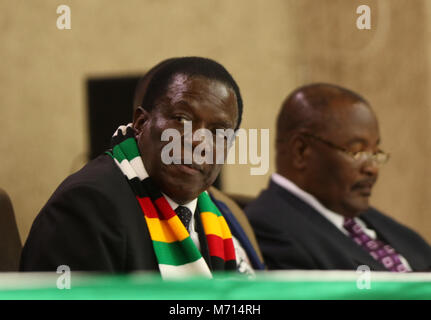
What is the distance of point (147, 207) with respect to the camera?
3.44 ft

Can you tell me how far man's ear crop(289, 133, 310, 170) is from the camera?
1604 mm

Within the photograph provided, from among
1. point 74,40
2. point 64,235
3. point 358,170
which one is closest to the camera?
point 64,235

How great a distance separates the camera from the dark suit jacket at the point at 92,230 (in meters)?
0.98

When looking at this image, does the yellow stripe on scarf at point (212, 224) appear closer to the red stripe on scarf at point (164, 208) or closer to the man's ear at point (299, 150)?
the red stripe on scarf at point (164, 208)

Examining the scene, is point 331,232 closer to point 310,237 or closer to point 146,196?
point 310,237

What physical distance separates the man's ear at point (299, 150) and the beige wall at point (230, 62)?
0.31 ft

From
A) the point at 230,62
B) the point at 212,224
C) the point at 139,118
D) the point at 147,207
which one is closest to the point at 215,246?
the point at 212,224

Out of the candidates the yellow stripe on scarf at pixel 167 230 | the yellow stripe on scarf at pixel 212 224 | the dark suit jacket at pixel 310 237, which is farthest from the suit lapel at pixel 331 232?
the yellow stripe on scarf at pixel 167 230

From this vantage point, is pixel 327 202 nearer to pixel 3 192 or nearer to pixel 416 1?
pixel 416 1

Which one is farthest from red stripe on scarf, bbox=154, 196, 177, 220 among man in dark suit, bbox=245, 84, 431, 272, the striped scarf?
man in dark suit, bbox=245, 84, 431, 272

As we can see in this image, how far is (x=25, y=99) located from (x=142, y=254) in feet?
1.30

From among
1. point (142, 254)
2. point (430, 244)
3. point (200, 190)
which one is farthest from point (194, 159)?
point (430, 244)

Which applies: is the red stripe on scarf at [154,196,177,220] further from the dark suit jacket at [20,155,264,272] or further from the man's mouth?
the man's mouth

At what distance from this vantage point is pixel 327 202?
1.58 m
